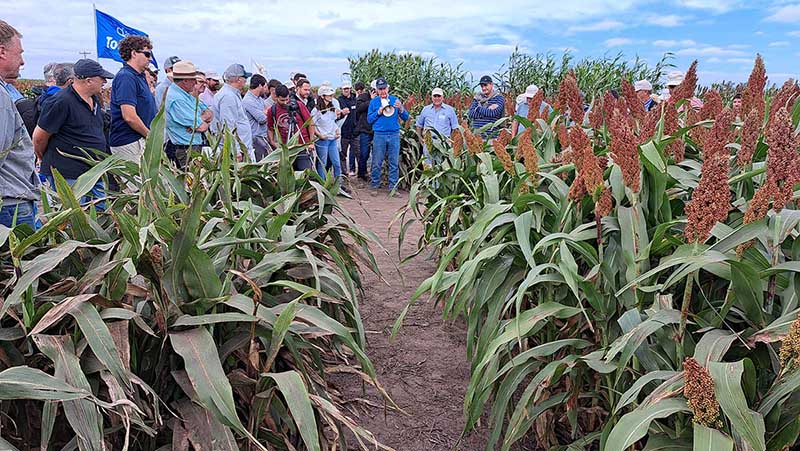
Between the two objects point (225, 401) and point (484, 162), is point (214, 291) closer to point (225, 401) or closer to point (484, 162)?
point (225, 401)

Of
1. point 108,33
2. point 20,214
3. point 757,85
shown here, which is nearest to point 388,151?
point 108,33

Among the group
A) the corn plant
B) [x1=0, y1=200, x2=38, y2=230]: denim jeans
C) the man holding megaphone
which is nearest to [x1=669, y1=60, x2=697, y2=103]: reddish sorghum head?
the corn plant

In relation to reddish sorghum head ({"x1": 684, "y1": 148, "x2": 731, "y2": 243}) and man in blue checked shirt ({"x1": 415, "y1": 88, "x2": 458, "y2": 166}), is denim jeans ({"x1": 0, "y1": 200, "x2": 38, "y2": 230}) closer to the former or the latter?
reddish sorghum head ({"x1": 684, "y1": 148, "x2": 731, "y2": 243})

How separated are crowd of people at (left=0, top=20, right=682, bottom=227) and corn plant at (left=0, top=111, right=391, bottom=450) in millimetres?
308

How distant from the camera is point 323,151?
8.33 m

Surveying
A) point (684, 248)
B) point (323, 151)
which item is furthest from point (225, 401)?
point (323, 151)

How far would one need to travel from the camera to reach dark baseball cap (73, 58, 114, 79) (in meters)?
3.83

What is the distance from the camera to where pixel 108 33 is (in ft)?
30.6

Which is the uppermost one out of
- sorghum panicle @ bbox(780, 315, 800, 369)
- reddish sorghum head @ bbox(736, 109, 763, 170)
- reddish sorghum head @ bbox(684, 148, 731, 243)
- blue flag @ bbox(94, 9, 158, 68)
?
blue flag @ bbox(94, 9, 158, 68)

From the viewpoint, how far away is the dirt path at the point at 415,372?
2.47 meters

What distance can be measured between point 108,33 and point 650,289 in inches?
391

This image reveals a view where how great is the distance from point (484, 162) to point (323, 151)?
5.45m

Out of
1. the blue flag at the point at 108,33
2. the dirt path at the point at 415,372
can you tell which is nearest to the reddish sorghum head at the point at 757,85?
the dirt path at the point at 415,372

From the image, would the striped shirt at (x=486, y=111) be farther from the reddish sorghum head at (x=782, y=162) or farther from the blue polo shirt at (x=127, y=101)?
the reddish sorghum head at (x=782, y=162)
